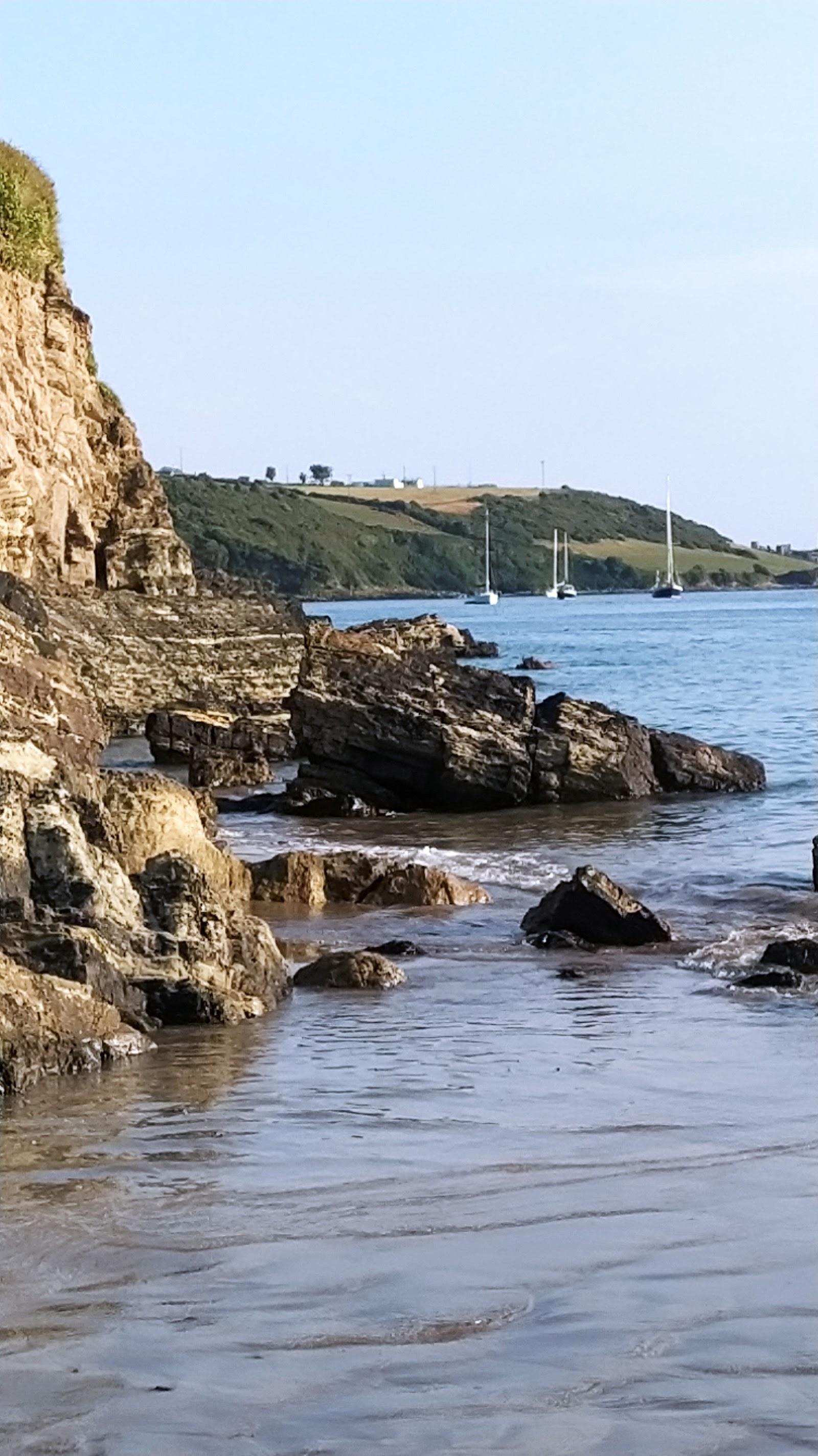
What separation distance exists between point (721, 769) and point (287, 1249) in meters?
20.5

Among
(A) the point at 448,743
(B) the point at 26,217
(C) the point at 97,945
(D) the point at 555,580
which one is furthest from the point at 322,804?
(D) the point at 555,580

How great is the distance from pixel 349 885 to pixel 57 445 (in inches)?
852

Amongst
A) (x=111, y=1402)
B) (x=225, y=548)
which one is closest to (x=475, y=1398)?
(x=111, y=1402)

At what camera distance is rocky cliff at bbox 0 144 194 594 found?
33000mm

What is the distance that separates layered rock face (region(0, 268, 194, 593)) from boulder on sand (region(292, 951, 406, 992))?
18.7 meters

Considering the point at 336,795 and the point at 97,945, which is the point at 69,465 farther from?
the point at 97,945

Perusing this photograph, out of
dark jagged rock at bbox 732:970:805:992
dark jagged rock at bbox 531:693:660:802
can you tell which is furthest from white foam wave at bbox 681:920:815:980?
dark jagged rock at bbox 531:693:660:802

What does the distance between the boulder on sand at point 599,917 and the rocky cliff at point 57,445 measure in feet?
55.5

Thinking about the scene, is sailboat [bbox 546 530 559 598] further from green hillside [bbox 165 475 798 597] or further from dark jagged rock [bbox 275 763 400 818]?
dark jagged rock [bbox 275 763 400 818]

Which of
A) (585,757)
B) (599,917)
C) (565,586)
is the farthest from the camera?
(565,586)

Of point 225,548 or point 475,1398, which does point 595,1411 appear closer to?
point 475,1398

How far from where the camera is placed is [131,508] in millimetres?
38750

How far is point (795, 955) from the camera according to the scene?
39.7 ft

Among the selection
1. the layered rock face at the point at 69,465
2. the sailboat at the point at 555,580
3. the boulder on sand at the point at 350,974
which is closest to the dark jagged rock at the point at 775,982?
the boulder on sand at the point at 350,974
